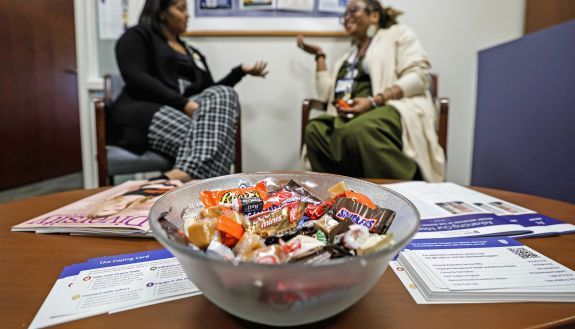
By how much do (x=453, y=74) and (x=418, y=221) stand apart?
1851mm

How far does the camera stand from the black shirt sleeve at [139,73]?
1.36 meters

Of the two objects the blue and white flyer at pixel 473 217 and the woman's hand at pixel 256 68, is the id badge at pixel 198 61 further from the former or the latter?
the blue and white flyer at pixel 473 217

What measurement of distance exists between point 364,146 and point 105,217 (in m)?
0.97

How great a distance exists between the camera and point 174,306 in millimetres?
305

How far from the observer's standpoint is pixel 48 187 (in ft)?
8.11

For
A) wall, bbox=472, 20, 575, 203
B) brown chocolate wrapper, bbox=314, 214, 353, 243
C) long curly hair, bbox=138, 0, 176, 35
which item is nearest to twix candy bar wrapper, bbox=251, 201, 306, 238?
brown chocolate wrapper, bbox=314, 214, 353, 243

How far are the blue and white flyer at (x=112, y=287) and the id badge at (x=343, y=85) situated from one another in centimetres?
136

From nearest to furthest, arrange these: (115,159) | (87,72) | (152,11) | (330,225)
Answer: (330,225) → (115,159) → (152,11) → (87,72)

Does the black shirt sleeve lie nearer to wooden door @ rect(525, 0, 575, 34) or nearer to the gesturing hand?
the gesturing hand

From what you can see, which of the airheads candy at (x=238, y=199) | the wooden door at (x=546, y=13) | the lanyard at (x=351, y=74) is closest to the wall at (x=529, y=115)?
the wooden door at (x=546, y=13)

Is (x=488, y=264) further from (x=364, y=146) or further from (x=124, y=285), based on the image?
(x=364, y=146)

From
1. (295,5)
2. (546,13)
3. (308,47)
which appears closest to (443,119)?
(308,47)

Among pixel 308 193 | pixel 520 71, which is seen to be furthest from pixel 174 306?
pixel 520 71

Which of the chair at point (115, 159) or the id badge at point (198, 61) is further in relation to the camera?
the id badge at point (198, 61)
